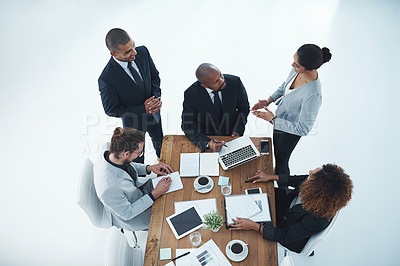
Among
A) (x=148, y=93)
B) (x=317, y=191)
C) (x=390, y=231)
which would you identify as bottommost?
(x=390, y=231)

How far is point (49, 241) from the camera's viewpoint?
3.04m

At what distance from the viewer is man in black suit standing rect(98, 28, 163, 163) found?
2.56 meters

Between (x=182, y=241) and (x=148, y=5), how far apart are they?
14.0 ft

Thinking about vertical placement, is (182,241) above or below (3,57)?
below

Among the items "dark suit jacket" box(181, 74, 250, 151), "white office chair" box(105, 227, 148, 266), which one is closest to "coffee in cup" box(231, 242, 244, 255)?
"white office chair" box(105, 227, 148, 266)

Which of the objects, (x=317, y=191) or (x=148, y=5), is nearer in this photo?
(x=317, y=191)

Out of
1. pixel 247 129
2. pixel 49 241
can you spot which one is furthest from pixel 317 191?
pixel 49 241

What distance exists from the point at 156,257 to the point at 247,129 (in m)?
2.17

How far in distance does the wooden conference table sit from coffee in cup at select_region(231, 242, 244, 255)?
0.05 meters

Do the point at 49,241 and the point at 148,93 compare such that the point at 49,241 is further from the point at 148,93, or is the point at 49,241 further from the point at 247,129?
the point at 247,129

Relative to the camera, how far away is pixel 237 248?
196 centimetres

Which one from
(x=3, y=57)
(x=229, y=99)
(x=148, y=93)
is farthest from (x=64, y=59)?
(x=229, y=99)

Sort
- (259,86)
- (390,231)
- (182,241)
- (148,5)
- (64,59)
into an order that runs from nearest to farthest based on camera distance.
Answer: (182,241) < (390,231) < (259,86) < (64,59) < (148,5)

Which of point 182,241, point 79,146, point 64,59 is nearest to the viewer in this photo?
point 182,241
